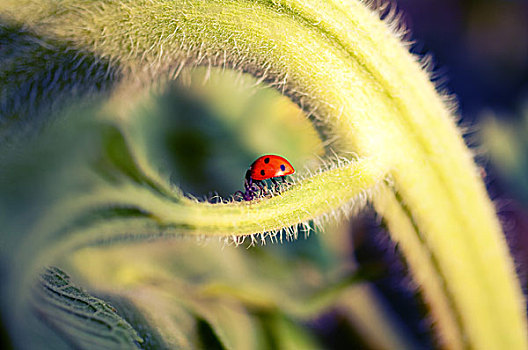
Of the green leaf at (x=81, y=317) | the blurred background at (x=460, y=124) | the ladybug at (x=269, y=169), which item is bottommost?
the green leaf at (x=81, y=317)

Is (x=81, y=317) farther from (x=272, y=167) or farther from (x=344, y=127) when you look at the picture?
(x=344, y=127)

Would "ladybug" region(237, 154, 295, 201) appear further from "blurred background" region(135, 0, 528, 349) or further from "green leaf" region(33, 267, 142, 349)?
"green leaf" region(33, 267, 142, 349)

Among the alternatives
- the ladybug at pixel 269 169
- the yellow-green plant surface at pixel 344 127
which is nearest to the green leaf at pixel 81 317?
the yellow-green plant surface at pixel 344 127

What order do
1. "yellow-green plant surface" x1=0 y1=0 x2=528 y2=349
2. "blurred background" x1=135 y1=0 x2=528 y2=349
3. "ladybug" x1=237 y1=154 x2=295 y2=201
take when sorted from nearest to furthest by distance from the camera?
"yellow-green plant surface" x1=0 y1=0 x2=528 y2=349 < "ladybug" x1=237 y1=154 x2=295 y2=201 < "blurred background" x1=135 y1=0 x2=528 y2=349

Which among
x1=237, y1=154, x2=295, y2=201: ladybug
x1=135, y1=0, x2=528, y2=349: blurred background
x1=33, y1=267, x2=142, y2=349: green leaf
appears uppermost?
x1=135, y1=0, x2=528, y2=349: blurred background

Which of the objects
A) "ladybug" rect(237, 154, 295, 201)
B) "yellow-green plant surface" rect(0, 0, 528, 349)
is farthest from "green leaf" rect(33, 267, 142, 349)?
"ladybug" rect(237, 154, 295, 201)

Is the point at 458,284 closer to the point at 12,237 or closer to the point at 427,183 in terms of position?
the point at 427,183

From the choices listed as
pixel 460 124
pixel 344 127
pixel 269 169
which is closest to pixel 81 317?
pixel 269 169

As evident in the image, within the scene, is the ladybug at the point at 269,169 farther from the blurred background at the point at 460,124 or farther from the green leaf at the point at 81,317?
the green leaf at the point at 81,317

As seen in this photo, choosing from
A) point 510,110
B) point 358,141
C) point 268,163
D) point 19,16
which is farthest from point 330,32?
point 510,110
